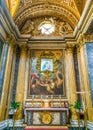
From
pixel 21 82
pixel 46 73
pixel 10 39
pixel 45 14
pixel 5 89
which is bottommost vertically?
pixel 5 89

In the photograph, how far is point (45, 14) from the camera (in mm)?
12109

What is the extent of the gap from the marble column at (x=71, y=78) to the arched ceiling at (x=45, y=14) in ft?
6.61

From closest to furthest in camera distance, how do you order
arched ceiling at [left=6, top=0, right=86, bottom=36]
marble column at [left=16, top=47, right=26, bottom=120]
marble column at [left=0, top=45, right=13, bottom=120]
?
marble column at [left=0, top=45, right=13, bottom=120]
marble column at [left=16, top=47, right=26, bottom=120]
arched ceiling at [left=6, top=0, right=86, bottom=36]

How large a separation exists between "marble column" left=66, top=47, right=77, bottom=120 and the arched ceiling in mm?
2014

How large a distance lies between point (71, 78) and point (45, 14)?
616 cm

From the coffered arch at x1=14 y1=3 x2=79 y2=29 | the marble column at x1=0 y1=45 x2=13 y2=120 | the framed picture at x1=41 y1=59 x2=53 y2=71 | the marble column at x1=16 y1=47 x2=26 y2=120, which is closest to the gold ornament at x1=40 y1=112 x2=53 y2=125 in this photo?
the marble column at x1=16 y1=47 x2=26 y2=120

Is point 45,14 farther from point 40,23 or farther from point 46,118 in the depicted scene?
point 46,118

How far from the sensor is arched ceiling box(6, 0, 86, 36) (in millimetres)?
10712

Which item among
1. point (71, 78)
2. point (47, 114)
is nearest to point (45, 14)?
point (71, 78)

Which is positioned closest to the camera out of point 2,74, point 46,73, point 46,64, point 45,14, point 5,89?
point 2,74

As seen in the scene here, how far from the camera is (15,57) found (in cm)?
1069

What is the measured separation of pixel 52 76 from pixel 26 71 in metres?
2.00

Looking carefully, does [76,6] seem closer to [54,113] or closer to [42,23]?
[42,23]

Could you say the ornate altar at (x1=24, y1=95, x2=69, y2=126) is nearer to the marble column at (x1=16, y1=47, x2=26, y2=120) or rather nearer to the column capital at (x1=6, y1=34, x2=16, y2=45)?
the marble column at (x1=16, y1=47, x2=26, y2=120)
